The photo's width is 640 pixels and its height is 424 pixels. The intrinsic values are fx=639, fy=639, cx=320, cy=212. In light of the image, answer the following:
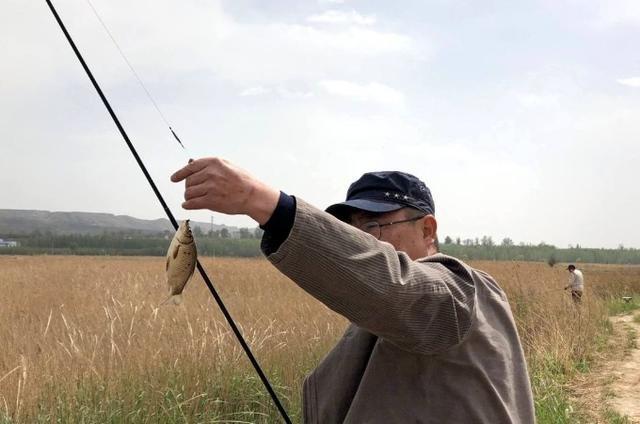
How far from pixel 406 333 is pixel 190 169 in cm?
56

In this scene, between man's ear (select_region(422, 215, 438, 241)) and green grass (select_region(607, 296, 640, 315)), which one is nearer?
man's ear (select_region(422, 215, 438, 241))

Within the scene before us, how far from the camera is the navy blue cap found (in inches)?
66.8

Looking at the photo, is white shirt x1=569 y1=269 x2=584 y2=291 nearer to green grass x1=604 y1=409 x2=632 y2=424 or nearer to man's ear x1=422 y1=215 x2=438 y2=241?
green grass x1=604 y1=409 x2=632 y2=424

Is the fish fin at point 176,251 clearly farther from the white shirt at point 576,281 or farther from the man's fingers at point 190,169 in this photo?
the white shirt at point 576,281

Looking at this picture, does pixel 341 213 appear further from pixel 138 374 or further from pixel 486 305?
pixel 138 374

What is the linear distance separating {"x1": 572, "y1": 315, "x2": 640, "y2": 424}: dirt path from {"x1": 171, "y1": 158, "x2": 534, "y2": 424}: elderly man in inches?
229

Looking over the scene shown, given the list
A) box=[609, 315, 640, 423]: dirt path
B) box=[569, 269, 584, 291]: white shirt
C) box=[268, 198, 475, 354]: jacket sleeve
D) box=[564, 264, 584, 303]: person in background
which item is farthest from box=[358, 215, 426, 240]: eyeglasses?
box=[569, 269, 584, 291]: white shirt

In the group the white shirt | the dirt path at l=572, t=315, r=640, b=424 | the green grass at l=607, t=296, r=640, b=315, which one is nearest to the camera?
the dirt path at l=572, t=315, r=640, b=424

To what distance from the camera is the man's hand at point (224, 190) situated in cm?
120

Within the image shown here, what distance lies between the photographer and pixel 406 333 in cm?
134

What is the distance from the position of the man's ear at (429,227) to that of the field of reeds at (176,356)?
323 cm

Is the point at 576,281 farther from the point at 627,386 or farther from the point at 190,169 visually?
the point at 190,169

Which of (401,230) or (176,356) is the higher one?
(401,230)

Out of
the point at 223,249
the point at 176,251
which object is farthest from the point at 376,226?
the point at 223,249
